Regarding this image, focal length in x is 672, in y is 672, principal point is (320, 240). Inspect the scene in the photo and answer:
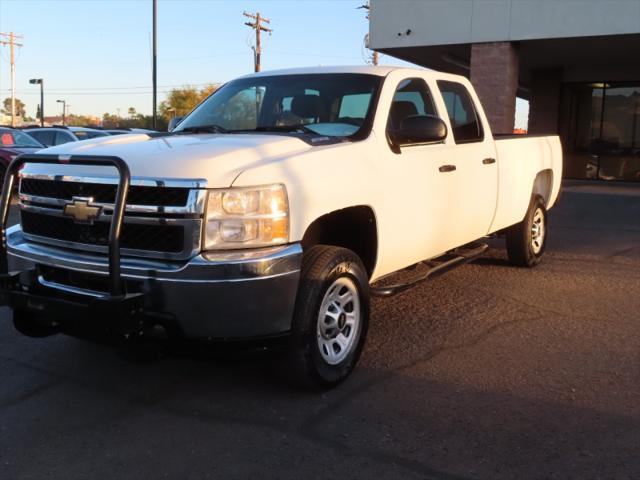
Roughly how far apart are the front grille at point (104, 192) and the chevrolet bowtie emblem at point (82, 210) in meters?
0.04

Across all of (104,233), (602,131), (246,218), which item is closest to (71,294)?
(104,233)

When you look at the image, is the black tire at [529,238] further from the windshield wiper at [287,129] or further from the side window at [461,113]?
the windshield wiper at [287,129]

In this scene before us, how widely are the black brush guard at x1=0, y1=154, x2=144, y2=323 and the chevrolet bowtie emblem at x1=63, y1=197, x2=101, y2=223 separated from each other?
0.23 meters

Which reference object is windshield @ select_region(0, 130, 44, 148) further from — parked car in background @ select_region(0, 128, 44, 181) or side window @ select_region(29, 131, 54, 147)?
side window @ select_region(29, 131, 54, 147)

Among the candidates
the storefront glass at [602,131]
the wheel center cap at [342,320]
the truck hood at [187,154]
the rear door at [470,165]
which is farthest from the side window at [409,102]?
the storefront glass at [602,131]

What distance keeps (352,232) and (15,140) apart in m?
12.4

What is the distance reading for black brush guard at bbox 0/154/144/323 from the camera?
3.26 metres

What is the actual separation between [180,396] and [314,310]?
991 millimetres

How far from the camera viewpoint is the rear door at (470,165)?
5.55 meters

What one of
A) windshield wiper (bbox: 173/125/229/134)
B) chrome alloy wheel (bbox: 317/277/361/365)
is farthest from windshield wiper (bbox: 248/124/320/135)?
chrome alloy wheel (bbox: 317/277/361/365)

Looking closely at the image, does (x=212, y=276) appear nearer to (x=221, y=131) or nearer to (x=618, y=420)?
(x=221, y=131)

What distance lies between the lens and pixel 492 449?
3318 mm

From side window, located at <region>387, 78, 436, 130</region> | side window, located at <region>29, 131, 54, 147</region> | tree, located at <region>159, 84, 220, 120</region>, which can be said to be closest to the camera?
side window, located at <region>387, 78, 436, 130</region>

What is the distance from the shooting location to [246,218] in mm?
3480
